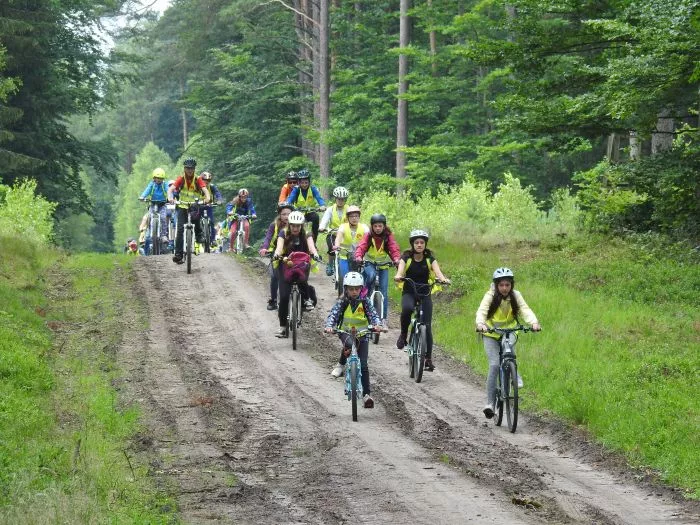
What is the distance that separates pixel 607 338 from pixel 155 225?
49.9ft

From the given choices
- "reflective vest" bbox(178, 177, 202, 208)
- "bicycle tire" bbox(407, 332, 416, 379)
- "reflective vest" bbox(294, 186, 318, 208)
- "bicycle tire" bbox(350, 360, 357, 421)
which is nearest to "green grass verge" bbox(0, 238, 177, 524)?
"reflective vest" bbox(178, 177, 202, 208)

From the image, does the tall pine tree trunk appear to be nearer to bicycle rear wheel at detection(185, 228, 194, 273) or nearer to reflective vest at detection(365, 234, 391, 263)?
bicycle rear wheel at detection(185, 228, 194, 273)

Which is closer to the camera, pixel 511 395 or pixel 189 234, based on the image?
pixel 511 395

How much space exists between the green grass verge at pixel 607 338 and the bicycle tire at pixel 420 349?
5.13ft

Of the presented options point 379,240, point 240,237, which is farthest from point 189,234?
point 379,240

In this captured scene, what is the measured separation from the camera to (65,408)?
13.7 meters

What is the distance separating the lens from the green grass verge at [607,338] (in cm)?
1328

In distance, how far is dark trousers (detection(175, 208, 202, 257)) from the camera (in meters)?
24.0

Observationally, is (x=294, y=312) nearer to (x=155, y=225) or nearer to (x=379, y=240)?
(x=379, y=240)

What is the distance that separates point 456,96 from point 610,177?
1540 cm

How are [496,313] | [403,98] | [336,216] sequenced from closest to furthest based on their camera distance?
1. [496,313]
2. [336,216]
3. [403,98]

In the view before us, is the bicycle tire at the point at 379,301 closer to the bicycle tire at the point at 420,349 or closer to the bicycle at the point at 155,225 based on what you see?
the bicycle tire at the point at 420,349

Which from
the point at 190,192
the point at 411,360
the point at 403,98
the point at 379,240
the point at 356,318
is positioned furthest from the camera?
the point at 403,98

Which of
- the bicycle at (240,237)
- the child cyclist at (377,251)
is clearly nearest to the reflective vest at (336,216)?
the child cyclist at (377,251)
